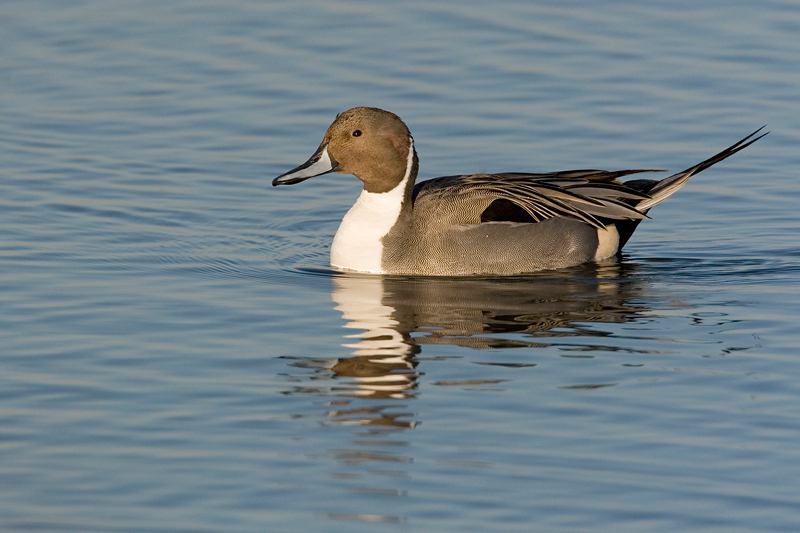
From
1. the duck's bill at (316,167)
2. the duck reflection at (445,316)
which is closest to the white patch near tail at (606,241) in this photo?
the duck reflection at (445,316)

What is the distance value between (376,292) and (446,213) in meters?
0.88

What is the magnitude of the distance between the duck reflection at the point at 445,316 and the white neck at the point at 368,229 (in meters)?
0.15

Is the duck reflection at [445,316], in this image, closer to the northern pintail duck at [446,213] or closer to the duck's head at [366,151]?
the northern pintail duck at [446,213]

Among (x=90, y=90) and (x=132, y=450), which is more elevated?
(x=90, y=90)

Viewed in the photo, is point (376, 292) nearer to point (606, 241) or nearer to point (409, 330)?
point (409, 330)

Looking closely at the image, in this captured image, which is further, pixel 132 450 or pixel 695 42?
pixel 695 42

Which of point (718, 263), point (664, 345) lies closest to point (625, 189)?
point (718, 263)

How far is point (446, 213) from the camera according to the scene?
9.47 metres

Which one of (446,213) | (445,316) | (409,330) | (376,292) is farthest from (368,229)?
(409,330)

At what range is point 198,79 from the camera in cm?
1355

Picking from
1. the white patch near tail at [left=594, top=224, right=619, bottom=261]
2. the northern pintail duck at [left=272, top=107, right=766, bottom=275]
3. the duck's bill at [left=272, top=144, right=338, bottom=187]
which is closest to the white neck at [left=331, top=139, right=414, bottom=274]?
the northern pintail duck at [left=272, top=107, right=766, bottom=275]

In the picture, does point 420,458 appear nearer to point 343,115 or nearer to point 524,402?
point 524,402

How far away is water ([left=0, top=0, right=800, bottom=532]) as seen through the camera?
5738mm

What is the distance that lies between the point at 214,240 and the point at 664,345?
12.3ft
